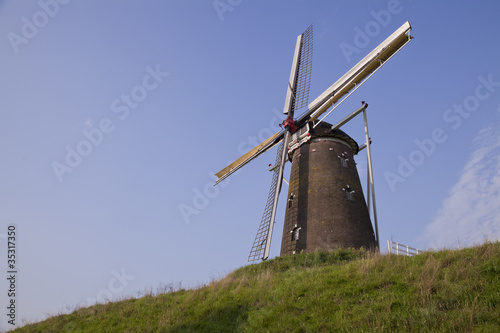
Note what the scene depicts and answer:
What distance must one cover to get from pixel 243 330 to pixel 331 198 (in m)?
10.1

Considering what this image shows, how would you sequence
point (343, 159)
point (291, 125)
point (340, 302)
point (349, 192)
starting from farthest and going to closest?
point (291, 125), point (343, 159), point (349, 192), point (340, 302)

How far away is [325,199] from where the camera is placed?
18.9 metres

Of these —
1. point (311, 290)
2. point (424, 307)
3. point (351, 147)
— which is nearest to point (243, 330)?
point (311, 290)

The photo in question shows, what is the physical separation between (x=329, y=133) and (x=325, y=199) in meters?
4.23

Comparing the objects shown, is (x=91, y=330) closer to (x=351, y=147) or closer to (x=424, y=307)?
(x=424, y=307)

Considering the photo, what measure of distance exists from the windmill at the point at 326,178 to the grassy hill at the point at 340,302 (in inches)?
173

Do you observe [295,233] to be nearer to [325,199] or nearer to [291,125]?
[325,199]

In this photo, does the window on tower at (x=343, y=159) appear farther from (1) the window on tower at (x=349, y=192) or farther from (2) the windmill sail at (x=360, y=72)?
(2) the windmill sail at (x=360, y=72)

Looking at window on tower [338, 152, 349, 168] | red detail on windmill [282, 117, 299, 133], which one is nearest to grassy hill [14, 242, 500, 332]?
window on tower [338, 152, 349, 168]

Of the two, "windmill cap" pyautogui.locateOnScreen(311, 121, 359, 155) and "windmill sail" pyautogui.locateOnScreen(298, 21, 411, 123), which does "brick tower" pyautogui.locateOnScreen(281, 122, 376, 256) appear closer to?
"windmill cap" pyautogui.locateOnScreen(311, 121, 359, 155)

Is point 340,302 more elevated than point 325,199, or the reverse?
point 325,199

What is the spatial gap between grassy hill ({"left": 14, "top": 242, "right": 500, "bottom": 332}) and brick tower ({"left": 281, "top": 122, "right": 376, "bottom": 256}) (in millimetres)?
4156

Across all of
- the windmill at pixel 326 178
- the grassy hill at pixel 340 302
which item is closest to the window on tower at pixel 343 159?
the windmill at pixel 326 178

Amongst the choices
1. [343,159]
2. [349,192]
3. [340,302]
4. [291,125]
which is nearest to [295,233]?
[349,192]
